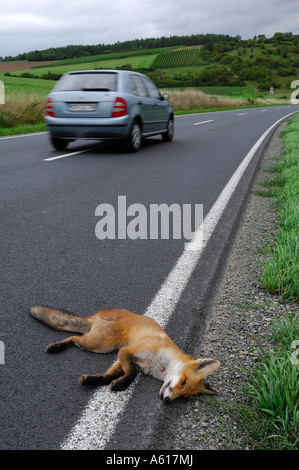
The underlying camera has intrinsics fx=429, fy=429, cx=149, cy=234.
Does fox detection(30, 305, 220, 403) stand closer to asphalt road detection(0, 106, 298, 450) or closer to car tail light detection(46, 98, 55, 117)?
asphalt road detection(0, 106, 298, 450)

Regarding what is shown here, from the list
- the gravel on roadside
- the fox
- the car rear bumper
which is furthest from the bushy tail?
the car rear bumper

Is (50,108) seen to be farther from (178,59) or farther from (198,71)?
(178,59)

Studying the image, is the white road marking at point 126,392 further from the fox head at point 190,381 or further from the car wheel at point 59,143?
the car wheel at point 59,143

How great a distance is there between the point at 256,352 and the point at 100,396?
899mm

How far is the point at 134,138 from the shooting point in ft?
31.3

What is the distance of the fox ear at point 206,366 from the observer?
197cm

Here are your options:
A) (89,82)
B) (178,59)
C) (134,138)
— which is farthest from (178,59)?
(89,82)

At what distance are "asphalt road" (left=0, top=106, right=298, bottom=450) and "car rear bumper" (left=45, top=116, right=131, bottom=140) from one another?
135 cm

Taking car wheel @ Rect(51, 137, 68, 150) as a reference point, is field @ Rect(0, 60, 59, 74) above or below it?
above

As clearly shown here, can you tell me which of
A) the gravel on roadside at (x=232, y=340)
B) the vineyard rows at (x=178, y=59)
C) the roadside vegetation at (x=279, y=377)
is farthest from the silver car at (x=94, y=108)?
the vineyard rows at (x=178, y=59)

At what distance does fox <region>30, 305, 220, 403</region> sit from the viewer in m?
2.00

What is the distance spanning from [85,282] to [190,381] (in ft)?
4.63
